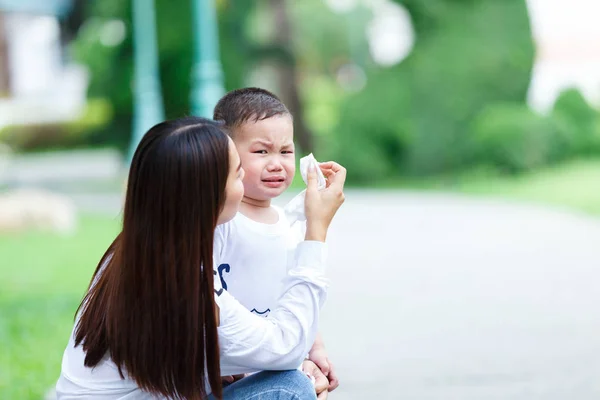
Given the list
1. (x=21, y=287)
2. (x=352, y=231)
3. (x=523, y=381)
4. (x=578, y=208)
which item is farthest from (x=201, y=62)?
(x=523, y=381)

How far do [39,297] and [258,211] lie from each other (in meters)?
4.64

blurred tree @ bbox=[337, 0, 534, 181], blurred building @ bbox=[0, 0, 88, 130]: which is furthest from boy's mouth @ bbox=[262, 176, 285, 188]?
blurred building @ bbox=[0, 0, 88, 130]

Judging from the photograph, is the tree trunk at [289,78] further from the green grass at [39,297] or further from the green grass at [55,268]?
the green grass at [39,297]

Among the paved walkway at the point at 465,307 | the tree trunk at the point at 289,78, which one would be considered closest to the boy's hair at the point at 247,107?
the paved walkway at the point at 465,307

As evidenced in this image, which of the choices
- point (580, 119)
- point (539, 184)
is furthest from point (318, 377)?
point (580, 119)

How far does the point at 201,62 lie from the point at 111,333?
7799 mm

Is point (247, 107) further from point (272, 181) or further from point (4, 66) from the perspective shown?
point (4, 66)

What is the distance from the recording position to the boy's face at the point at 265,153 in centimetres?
221

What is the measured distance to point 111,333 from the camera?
6.14 ft

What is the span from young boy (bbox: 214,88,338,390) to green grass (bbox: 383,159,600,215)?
1009 cm

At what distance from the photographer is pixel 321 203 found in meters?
2.09

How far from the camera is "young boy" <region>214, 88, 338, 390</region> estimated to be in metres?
2.21

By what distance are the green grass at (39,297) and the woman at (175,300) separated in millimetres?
2217

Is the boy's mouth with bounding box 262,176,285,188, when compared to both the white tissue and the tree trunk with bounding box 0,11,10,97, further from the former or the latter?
the tree trunk with bounding box 0,11,10,97
